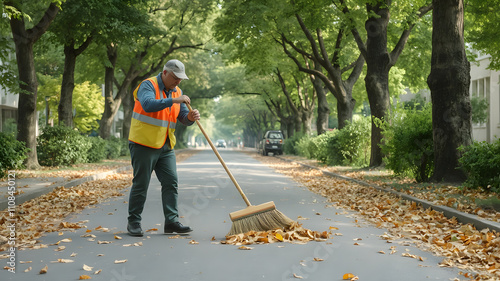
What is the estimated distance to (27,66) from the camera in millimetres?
16172

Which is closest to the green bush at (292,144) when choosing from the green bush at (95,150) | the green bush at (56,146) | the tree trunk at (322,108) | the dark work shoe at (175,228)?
the tree trunk at (322,108)

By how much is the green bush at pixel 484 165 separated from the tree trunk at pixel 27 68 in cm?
1142

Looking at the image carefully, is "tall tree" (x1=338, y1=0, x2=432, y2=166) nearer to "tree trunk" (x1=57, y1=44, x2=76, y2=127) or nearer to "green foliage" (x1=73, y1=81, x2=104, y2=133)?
"tree trunk" (x1=57, y1=44, x2=76, y2=127)

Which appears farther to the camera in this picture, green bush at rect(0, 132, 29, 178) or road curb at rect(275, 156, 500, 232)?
green bush at rect(0, 132, 29, 178)

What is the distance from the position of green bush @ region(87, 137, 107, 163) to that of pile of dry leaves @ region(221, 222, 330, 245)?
54.2ft

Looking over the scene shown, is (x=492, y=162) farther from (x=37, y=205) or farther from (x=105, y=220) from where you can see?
(x=37, y=205)

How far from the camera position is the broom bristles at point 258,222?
239 inches

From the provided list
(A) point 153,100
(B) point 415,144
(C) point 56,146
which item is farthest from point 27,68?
(A) point 153,100

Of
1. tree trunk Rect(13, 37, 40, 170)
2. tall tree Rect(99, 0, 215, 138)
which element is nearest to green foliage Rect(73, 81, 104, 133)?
tall tree Rect(99, 0, 215, 138)

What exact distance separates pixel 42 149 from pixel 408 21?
40.6 ft

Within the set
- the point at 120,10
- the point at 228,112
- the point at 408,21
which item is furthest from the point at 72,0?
the point at 228,112

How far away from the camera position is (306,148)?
100 feet

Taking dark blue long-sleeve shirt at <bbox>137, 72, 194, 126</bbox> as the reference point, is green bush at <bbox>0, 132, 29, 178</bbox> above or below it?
below

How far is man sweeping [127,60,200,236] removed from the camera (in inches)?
241
